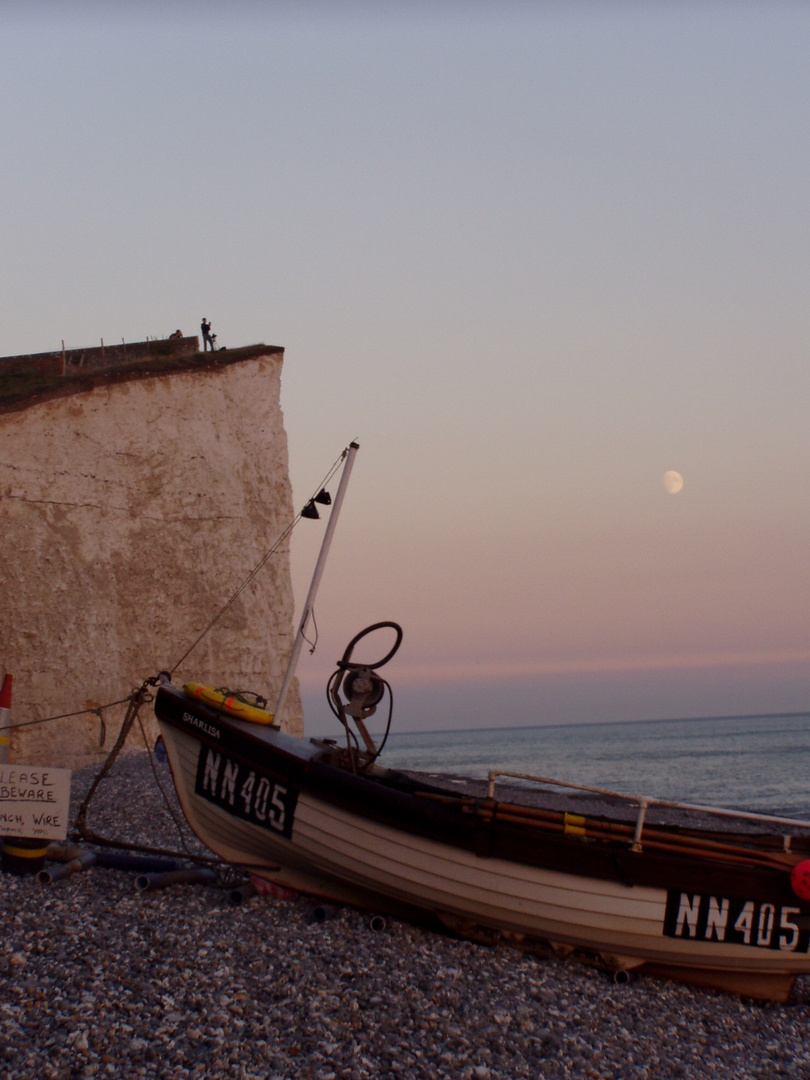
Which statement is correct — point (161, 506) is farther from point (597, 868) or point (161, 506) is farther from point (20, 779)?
point (597, 868)

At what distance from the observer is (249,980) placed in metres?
5.53

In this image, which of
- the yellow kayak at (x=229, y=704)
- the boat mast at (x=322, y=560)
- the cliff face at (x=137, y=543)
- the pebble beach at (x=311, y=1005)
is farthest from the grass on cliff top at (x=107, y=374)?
the pebble beach at (x=311, y=1005)

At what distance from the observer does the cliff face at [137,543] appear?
2109cm

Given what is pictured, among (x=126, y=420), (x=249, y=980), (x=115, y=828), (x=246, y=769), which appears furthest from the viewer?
(x=126, y=420)

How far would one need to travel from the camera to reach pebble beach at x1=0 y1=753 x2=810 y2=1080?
4535 millimetres

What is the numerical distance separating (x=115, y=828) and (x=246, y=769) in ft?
18.0

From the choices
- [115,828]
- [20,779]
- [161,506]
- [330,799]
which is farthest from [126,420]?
[330,799]

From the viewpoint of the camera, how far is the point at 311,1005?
5.23 meters

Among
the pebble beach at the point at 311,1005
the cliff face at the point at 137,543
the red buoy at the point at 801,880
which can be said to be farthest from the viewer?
the cliff face at the point at 137,543

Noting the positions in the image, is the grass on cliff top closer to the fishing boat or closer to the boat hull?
the fishing boat

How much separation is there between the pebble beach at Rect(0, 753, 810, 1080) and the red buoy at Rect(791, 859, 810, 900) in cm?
103

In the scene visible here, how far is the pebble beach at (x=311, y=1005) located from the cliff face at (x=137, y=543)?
14.6 m

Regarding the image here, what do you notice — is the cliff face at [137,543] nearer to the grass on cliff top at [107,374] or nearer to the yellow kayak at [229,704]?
the grass on cliff top at [107,374]

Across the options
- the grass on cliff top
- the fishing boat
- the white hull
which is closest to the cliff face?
the grass on cliff top
